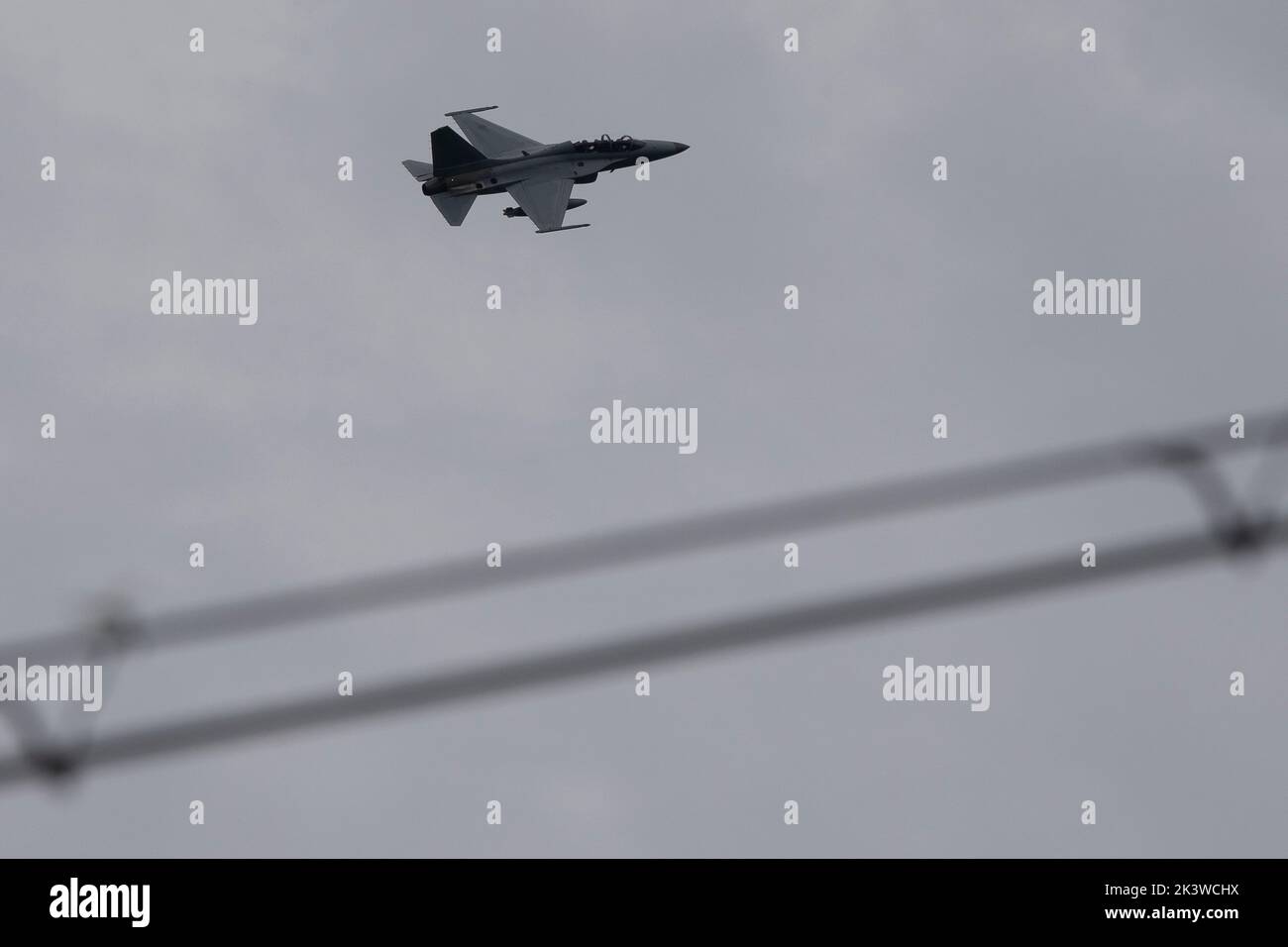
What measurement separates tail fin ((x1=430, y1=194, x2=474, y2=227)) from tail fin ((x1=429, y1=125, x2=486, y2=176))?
3.47ft

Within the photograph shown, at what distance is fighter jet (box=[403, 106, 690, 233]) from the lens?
235ft

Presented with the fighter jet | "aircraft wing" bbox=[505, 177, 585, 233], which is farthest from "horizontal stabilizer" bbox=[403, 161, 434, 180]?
"aircraft wing" bbox=[505, 177, 585, 233]

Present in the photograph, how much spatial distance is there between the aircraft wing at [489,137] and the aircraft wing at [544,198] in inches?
99.1

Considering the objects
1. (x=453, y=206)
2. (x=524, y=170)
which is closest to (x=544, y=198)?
(x=524, y=170)

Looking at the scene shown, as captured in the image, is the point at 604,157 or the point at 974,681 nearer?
the point at 974,681

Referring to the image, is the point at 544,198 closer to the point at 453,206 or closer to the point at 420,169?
the point at 453,206

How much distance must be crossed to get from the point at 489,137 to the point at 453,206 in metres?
6.30

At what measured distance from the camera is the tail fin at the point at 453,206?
234ft

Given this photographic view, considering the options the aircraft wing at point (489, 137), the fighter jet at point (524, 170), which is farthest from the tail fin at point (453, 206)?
the aircraft wing at point (489, 137)

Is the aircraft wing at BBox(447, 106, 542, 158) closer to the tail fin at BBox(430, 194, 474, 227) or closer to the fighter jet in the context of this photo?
the fighter jet
